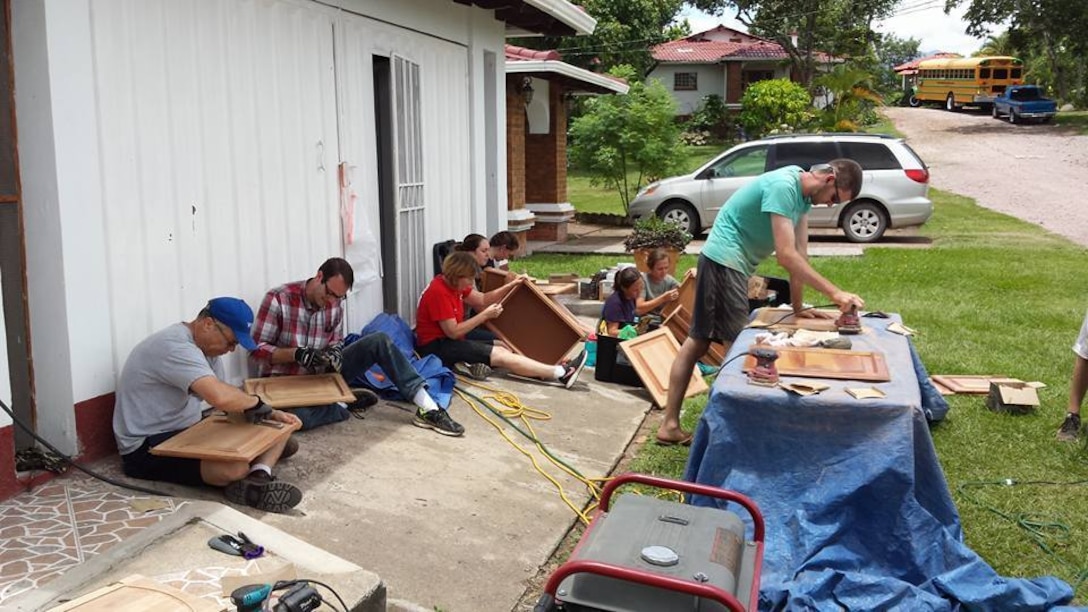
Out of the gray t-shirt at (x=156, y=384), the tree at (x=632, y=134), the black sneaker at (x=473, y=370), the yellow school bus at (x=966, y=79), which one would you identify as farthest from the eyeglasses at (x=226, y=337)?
the yellow school bus at (x=966, y=79)

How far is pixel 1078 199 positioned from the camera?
69.8 feet

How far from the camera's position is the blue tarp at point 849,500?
12.5 feet

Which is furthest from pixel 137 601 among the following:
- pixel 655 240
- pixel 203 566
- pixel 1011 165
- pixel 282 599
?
pixel 1011 165

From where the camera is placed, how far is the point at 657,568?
2.49m

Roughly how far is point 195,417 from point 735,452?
270cm

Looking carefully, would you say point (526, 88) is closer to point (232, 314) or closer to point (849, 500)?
point (232, 314)

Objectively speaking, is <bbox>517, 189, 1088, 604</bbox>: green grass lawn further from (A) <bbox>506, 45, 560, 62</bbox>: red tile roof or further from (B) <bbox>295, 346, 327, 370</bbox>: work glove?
(A) <bbox>506, 45, 560, 62</bbox>: red tile roof

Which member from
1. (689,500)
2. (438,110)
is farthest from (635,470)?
(438,110)

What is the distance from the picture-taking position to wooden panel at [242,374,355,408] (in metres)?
5.48

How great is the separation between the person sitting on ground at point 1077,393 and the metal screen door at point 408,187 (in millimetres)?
5065

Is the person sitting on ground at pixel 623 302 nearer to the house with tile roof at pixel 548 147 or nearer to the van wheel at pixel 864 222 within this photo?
the house with tile roof at pixel 548 147

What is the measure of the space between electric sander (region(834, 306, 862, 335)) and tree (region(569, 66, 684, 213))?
13.0 metres

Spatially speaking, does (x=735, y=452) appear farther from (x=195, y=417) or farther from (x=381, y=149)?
(x=381, y=149)

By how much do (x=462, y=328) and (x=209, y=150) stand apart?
96.5 inches
